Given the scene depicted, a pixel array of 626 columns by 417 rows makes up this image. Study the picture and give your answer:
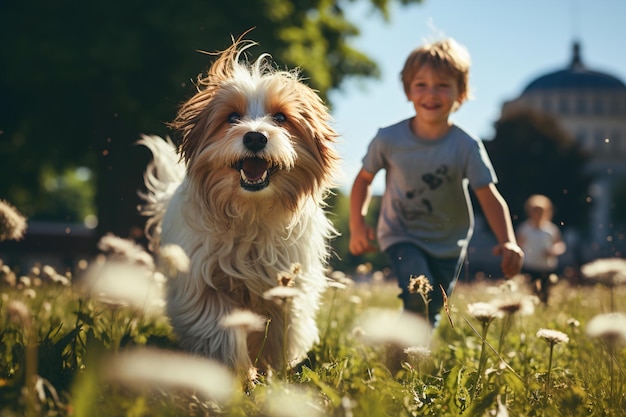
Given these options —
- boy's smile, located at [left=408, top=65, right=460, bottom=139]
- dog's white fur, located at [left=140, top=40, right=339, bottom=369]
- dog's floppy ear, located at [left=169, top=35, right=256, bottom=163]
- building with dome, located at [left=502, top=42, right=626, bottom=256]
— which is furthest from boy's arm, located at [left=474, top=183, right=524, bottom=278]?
building with dome, located at [left=502, top=42, right=626, bottom=256]

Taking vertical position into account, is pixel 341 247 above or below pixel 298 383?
above

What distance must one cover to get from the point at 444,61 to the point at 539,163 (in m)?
35.9

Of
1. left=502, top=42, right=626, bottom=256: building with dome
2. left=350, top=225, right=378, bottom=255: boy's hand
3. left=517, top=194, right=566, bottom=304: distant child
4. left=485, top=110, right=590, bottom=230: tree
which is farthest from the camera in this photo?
left=502, top=42, right=626, bottom=256: building with dome

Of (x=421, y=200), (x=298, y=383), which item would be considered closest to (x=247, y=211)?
(x=298, y=383)

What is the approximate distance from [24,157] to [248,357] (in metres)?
14.0

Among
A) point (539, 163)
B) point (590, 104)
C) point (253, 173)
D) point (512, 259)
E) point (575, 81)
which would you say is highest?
point (575, 81)

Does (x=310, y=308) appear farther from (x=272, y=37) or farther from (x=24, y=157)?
(x=24, y=157)

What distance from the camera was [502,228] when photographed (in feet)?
13.6

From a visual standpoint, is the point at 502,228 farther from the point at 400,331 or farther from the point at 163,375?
the point at 163,375

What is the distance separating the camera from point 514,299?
259 cm

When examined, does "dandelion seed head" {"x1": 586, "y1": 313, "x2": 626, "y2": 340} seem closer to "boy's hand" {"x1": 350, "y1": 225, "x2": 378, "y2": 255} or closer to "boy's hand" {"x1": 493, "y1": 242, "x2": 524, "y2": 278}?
"boy's hand" {"x1": 493, "y1": 242, "x2": 524, "y2": 278}

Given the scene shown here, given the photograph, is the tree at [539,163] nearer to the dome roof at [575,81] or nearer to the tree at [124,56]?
the tree at [124,56]

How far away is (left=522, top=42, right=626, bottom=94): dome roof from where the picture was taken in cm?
7575

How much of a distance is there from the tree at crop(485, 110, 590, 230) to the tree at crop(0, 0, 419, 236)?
80.0 feet
